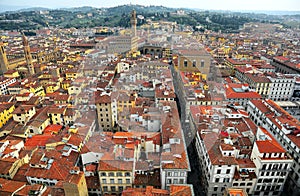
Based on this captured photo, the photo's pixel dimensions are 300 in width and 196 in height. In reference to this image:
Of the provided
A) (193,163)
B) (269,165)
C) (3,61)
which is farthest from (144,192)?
(3,61)

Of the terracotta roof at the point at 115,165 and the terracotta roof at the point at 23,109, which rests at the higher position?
the terracotta roof at the point at 115,165

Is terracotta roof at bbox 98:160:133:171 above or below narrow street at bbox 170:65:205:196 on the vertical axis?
above

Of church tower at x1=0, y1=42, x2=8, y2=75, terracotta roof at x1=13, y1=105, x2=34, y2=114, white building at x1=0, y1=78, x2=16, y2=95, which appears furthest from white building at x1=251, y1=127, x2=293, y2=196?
church tower at x1=0, y1=42, x2=8, y2=75

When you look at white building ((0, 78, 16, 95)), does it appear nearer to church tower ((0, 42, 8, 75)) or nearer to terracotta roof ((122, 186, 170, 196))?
church tower ((0, 42, 8, 75))

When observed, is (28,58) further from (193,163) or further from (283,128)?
(283,128)

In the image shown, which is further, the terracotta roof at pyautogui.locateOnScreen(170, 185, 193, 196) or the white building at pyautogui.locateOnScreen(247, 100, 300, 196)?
the white building at pyautogui.locateOnScreen(247, 100, 300, 196)

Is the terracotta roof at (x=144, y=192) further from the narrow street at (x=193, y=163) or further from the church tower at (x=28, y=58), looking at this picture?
the church tower at (x=28, y=58)

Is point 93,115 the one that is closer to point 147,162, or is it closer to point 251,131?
point 147,162

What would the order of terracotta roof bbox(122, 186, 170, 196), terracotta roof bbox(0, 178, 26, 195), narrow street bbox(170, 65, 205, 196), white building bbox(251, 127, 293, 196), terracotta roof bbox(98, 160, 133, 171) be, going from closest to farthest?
terracotta roof bbox(122, 186, 170, 196), terracotta roof bbox(0, 178, 26, 195), terracotta roof bbox(98, 160, 133, 171), white building bbox(251, 127, 293, 196), narrow street bbox(170, 65, 205, 196)

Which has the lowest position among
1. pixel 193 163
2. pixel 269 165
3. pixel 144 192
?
pixel 193 163

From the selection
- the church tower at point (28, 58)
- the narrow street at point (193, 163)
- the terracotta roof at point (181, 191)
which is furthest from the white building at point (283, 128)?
the church tower at point (28, 58)

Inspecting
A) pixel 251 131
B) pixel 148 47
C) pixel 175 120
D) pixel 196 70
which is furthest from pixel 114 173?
pixel 148 47
